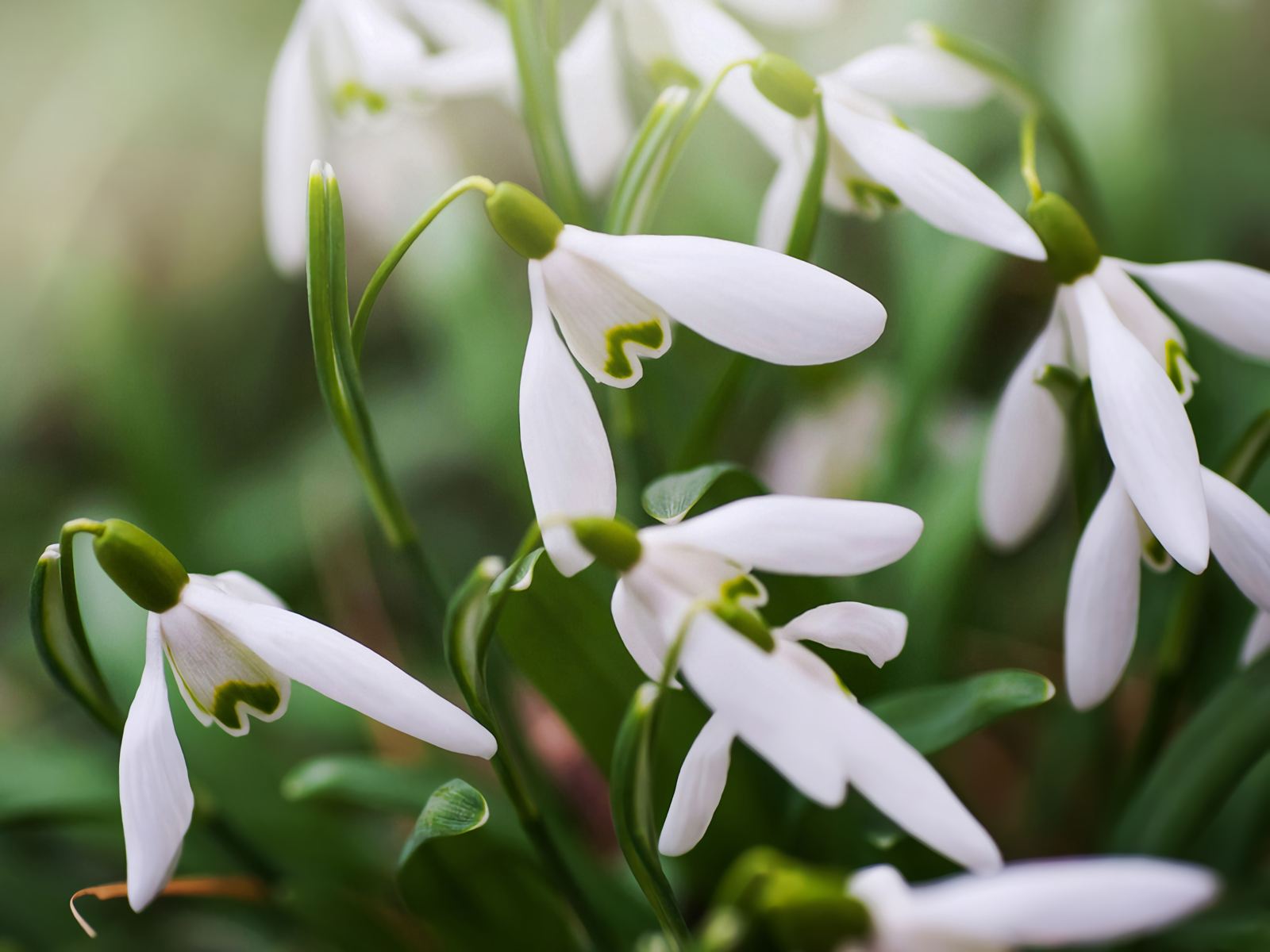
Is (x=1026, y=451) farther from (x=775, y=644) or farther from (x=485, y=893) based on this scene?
(x=485, y=893)

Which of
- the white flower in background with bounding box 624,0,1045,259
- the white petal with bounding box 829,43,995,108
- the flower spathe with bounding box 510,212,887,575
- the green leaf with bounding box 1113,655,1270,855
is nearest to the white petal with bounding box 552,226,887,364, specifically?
the flower spathe with bounding box 510,212,887,575

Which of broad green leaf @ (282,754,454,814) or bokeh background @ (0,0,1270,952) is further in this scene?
bokeh background @ (0,0,1270,952)

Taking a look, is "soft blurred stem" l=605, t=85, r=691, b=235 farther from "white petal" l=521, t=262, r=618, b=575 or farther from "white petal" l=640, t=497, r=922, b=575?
"white petal" l=640, t=497, r=922, b=575

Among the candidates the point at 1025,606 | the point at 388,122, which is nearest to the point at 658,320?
the point at 388,122

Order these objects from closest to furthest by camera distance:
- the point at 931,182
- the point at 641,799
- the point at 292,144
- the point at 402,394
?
the point at 641,799 → the point at 931,182 → the point at 292,144 → the point at 402,394

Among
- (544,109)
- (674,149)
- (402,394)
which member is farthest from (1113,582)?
(402,394)

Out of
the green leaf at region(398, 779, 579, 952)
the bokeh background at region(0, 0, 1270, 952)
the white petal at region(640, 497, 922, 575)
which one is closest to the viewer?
the white petal at region(640, 497, 922, 575)

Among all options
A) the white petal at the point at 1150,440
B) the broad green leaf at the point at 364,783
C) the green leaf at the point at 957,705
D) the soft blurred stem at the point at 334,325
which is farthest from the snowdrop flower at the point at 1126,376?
the broad green leaf at the point at 364,783

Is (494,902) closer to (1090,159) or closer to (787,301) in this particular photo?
(787,301)
